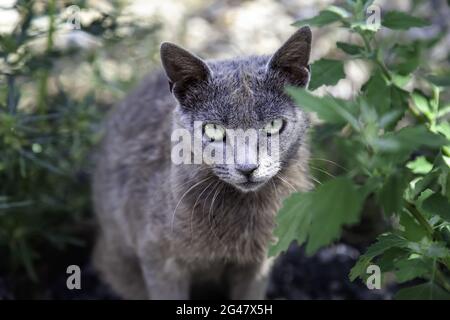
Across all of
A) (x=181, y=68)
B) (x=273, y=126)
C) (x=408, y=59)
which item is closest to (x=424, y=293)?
(x=273, y=126)

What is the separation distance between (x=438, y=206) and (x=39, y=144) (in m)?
2.00

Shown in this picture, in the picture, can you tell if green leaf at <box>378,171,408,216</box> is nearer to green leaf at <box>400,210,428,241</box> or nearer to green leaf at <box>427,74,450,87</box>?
green leaf at <box>400,210,428,241</box>

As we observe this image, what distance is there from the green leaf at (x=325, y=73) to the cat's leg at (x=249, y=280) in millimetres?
989

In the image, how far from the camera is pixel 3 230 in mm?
3330

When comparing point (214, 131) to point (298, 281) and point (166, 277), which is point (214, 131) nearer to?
point (166, 277)

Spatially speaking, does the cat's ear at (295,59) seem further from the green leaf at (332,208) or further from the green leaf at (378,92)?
the green leaf at (332,208)

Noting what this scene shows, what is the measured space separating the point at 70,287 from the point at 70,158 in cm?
70

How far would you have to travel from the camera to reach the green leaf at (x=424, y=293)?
2021mm

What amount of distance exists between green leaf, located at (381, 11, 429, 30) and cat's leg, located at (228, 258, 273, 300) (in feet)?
4.04
